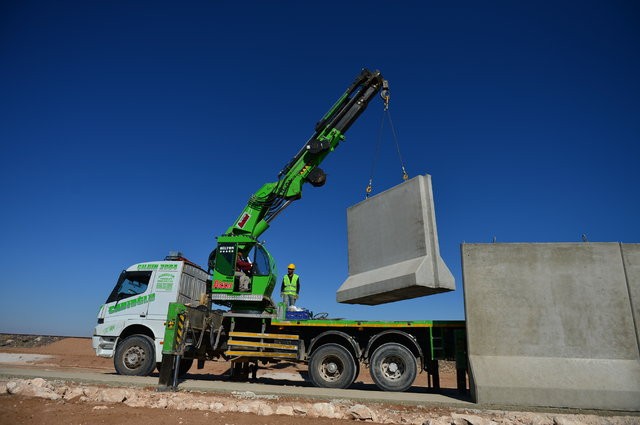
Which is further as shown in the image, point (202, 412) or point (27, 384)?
point (27, 384)

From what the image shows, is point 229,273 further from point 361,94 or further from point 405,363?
point 361,94

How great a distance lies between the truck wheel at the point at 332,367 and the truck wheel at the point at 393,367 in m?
0.53

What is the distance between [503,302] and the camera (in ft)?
23.6

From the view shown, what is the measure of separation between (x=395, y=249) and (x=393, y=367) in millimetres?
2622

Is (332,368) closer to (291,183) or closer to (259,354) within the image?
(259,354)

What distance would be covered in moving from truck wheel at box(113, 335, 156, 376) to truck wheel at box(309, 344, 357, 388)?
4051 mm

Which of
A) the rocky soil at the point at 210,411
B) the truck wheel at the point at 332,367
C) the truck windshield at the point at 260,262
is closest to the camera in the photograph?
the rocky soil at the point at 210,411

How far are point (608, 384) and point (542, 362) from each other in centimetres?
95

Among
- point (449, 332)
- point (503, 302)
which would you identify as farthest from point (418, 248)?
point (449, 332)

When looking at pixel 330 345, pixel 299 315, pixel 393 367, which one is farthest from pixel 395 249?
pixel 299 315

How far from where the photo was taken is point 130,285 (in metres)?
10.8

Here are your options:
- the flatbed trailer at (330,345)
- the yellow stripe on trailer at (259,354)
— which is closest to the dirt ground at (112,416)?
the flatbed trailer at (330,345)

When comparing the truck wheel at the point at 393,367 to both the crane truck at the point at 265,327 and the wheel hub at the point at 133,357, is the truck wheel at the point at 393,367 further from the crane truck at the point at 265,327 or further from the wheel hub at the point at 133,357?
the wheel hub at the point at 133,357

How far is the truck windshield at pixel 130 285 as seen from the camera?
1069 centimetres
